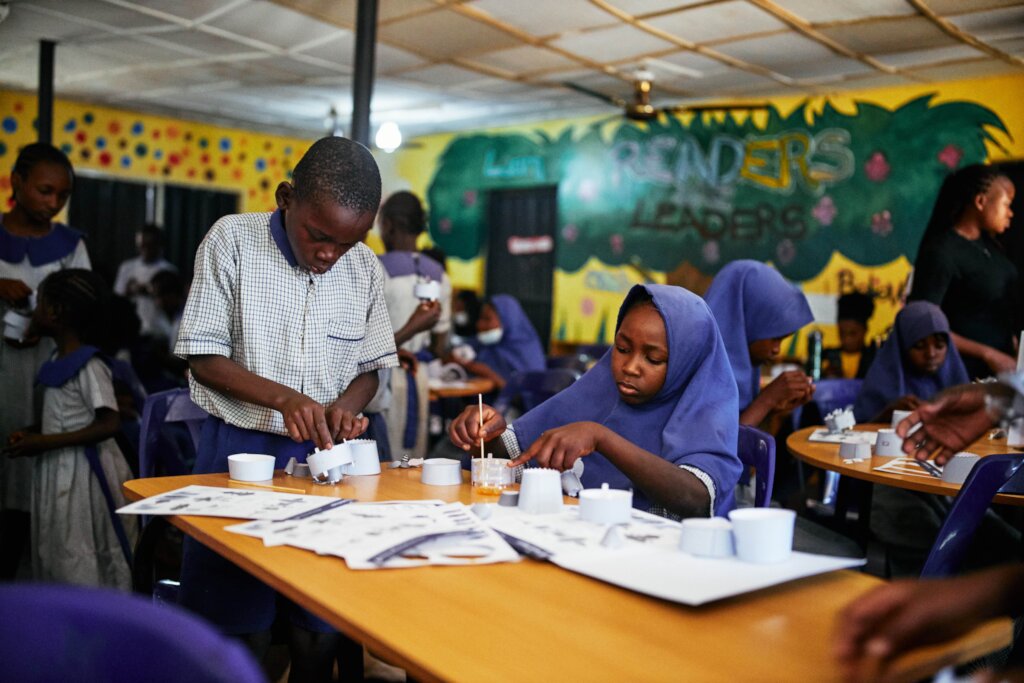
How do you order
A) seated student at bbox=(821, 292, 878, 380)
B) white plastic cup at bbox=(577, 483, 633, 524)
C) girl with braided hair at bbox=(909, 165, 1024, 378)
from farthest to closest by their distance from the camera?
seated student at bbox=(821, 292, 878, 380)
girl with braided hair at bbox=(909, 165, 1024, 378)
white plastic cup at bbox=(577, 483, 633, 524)

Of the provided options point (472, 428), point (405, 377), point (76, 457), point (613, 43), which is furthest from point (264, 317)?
point (613, 43)

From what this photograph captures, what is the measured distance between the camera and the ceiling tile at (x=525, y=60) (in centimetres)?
695

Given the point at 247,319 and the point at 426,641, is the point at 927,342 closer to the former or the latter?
the point at 247,319

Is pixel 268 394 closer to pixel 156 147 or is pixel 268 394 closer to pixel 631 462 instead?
pixel 631 462

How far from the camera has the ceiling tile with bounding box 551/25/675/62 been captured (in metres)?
6.35

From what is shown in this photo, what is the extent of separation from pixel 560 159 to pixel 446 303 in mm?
4853

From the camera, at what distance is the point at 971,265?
429 cm

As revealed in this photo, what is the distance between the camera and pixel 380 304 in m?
2.61

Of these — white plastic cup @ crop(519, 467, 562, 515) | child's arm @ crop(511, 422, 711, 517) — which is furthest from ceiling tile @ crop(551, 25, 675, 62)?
white plastic cup @ crop(519, 467, 562, 515)

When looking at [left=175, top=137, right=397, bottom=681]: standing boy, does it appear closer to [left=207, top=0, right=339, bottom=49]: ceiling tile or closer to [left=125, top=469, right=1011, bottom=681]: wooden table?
[left=125, top=469, right=1011, bottom=681]: wooden table

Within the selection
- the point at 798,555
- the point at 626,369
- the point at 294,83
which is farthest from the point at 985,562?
the point at 294,83

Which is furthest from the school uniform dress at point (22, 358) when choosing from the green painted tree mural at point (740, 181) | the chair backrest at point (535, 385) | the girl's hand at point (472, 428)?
the green painted tree mural at point (740, 181)

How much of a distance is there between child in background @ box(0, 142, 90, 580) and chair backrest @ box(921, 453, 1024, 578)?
3.13m

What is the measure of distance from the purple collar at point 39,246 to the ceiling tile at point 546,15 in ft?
9.79
